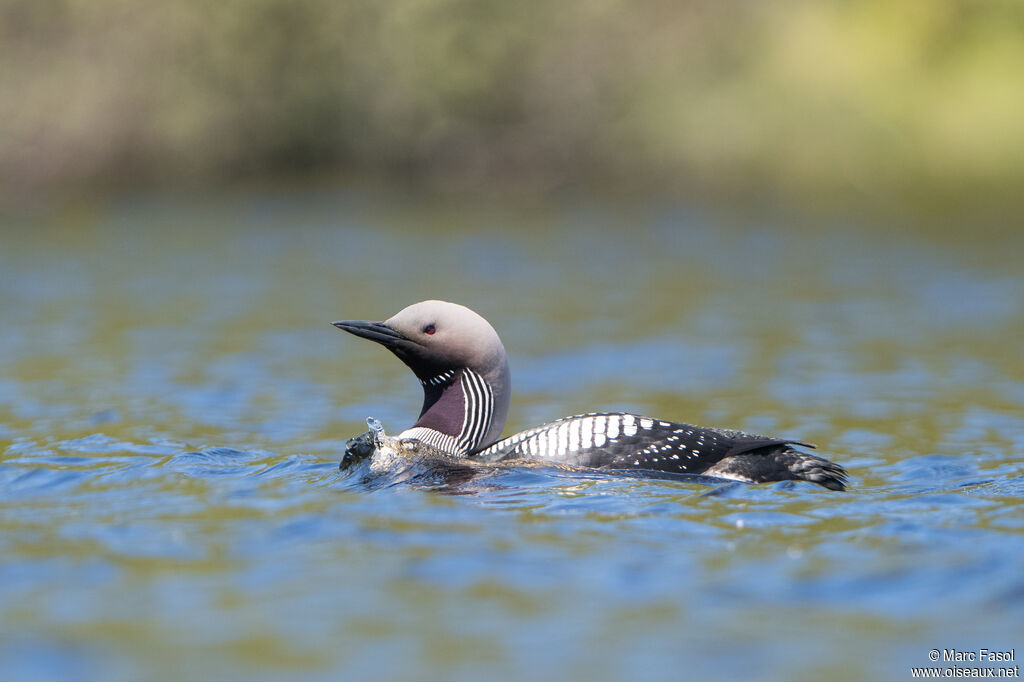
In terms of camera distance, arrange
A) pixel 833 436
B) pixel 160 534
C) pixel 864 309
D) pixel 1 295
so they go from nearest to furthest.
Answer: pixel 160 534 < pixel 833 436 < pixel 864 309 < pixel 1 295

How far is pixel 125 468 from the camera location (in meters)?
5.11

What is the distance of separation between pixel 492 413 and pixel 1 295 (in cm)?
782

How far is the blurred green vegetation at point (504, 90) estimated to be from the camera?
19406 millimetres

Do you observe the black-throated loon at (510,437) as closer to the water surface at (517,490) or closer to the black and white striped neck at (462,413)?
the black and white striped neck at (462,413)

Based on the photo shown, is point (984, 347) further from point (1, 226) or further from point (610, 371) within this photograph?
point (1, 226)

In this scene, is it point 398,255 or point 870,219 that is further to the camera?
point 870,219

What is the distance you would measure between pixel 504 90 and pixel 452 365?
57.0 ft

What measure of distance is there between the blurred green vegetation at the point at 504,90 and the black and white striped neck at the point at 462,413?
14536mm

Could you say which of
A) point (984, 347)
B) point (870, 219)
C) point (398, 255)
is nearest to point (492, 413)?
point (984, 347)

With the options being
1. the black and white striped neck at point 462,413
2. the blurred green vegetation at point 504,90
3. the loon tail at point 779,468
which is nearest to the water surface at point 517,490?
the loon tail at point 779,468

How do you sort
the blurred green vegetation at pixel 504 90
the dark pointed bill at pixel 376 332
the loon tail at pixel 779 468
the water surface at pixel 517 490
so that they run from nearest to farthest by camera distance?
1. the water surface at pixel 517 490
2. the loon tail at pixel 779 468
3. the dark pointed bill at pixel 376 332
4. the blurred green vegetation at pixel 504 90

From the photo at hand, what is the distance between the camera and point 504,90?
21969 mm

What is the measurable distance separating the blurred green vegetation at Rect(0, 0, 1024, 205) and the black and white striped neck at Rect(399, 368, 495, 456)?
1454 centimetres

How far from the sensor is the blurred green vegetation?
19.4 meters
